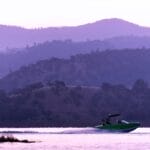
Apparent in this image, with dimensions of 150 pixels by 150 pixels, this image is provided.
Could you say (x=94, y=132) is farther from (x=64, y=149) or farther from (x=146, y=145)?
(x=64, y=149)

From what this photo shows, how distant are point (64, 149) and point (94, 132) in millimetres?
57027

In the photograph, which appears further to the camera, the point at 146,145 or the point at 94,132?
the point at 94,132

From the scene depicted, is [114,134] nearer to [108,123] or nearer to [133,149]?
[108,123]

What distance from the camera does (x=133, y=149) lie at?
102188mm

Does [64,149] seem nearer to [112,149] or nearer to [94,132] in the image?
[112,149]

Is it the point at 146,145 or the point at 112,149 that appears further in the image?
the point at 146,145

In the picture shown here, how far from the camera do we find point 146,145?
367ft

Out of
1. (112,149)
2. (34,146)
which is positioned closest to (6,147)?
(34,146)

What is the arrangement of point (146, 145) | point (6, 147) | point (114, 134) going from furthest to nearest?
point (114, 134), point (146, 145), point (6, 147)

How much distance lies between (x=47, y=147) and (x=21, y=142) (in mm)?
7814

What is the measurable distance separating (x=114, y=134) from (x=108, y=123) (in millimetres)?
9748

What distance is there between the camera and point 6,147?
102m

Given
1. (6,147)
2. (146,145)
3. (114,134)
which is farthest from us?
(114,134)

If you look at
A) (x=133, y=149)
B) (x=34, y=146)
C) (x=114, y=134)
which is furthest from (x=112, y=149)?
(x=114, y=134)
